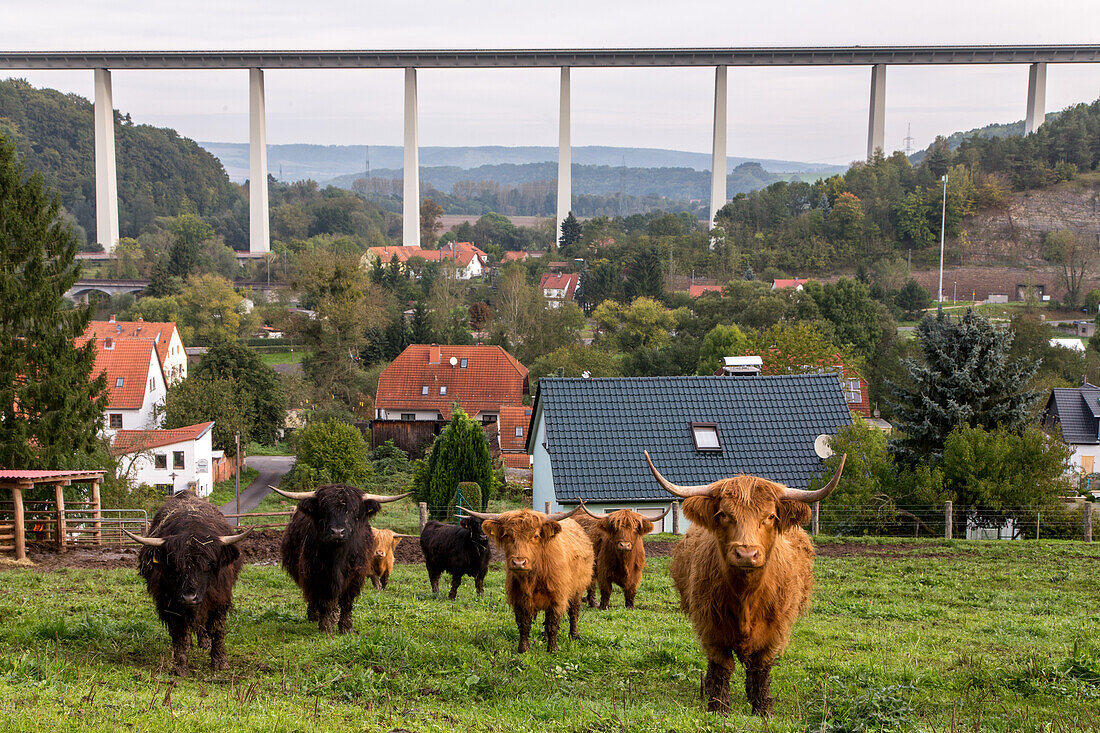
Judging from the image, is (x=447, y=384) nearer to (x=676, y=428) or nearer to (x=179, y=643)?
(x=676, y=428)

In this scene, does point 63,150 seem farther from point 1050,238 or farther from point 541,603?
point 541,603

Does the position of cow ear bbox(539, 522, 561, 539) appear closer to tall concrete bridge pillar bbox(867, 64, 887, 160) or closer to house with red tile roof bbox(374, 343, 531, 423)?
house with red tile roof bbox(374, 343, 531, 423)

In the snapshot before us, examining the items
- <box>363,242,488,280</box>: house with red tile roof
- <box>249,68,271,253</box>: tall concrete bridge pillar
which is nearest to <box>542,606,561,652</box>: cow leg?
<box>363,242,488,280</box>: house with red tile roof

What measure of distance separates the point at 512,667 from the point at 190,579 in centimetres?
276

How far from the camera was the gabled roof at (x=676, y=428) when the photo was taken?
18.9 metres

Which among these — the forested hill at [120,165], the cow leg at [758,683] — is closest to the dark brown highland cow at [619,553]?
the cow leg at [758,683]

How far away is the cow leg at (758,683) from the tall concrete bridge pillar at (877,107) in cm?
10779

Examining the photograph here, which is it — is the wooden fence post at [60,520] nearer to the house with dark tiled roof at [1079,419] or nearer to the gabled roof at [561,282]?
the house with dark tiled roof at [1079,419]

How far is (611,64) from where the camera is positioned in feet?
355

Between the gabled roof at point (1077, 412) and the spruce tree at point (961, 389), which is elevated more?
the spruce tree at point (961, 389)

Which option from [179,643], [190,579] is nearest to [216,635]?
[179,643]

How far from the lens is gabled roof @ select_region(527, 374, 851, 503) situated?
1892cm

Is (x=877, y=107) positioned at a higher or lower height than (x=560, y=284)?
higher

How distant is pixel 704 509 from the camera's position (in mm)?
6148
